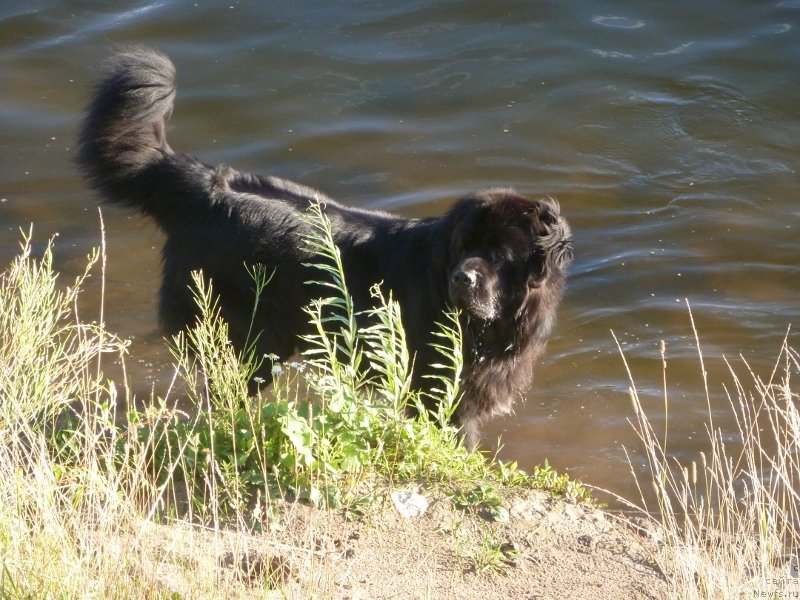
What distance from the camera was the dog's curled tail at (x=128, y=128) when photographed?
550cm

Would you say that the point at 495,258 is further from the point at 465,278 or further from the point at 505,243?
the point at 465,278

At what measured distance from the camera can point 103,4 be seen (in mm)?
11570

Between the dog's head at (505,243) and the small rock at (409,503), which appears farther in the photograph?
the dog's head at (505,243)

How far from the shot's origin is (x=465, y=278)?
473cm

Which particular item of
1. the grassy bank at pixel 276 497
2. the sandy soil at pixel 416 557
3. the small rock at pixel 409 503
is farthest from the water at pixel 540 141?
the small rock at pixel 409 503

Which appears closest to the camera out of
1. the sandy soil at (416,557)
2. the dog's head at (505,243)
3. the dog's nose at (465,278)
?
the sandy soil at (416,557)

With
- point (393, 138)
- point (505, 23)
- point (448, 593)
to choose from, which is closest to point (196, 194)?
point (448, 593)

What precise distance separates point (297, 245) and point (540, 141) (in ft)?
14.7

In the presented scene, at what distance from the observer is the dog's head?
4922mm

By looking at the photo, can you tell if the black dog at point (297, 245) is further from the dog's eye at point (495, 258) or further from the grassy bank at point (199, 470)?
the grassy bank at point (199, 470)

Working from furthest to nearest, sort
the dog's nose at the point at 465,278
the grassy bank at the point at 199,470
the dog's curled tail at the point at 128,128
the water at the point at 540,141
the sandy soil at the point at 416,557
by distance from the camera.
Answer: the water at the point at 540,141 → the dog's curled tail at the point at 128,128 → the dog's nose at the point at 465,278 → the sandy soil at the point at 416,557 → the grassy bank at the point at 199,470

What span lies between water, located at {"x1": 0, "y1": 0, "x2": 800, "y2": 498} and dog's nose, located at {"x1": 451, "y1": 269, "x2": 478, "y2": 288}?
1.48m

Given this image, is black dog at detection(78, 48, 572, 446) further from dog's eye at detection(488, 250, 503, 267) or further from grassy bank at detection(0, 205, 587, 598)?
grassy bank at detection(0, 205, 587, 598)

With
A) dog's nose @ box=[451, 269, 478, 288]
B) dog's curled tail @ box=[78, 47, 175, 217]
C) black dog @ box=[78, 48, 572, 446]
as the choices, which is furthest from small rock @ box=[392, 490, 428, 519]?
dog's curled tail @ box=[78, 47, 175, 217]
